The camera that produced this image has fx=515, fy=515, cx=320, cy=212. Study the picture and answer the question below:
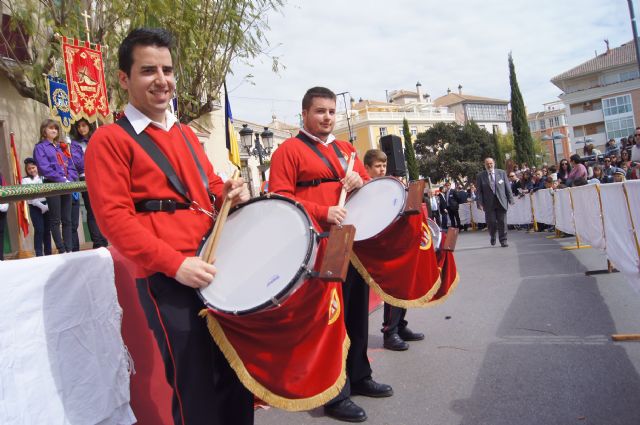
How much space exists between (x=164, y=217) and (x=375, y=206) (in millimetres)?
1617

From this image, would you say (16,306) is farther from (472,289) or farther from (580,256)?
(580,256)

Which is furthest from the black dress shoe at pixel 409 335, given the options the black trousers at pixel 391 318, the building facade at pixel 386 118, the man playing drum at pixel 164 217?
the building facade at pixel 386 118

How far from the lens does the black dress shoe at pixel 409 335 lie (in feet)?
15.8

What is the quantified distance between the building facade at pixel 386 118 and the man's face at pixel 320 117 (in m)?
57.1

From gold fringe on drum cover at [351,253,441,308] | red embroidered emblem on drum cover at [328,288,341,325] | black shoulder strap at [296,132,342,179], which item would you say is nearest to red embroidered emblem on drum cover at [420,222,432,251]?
gold fringe on drum cover at [351,253,441,308]

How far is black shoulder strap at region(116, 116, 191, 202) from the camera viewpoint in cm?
213

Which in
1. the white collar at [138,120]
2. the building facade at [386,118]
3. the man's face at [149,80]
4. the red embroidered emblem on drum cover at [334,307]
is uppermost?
the building facade at [386,118]

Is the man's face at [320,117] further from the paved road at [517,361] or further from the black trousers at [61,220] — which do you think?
the black trousers at [61,220]

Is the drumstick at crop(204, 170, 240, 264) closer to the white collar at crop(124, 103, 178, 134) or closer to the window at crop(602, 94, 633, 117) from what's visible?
the white collar at crop(124, 103, 178, 134)

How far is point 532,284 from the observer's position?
6.60 meters

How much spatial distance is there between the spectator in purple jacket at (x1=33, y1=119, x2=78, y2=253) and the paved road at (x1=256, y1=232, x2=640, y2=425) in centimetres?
487

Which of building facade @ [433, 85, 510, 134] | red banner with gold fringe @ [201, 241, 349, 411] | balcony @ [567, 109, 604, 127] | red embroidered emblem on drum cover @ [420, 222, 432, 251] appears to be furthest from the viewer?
building facade @ [433, 85, 510, 134]

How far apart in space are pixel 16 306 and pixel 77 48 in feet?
27.9

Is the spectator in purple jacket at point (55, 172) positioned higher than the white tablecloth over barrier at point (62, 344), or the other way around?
the spectator in purple jacket at point (55, 172)
